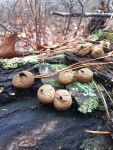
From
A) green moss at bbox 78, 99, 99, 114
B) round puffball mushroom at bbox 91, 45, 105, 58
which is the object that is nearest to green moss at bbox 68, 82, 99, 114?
green moss at bbox 78, 99, 99, 114

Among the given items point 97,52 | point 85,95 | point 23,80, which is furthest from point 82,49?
point 23,80

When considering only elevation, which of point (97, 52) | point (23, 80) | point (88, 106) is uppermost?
point (97, 52)

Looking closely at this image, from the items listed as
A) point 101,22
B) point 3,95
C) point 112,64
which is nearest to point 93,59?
point 112,64

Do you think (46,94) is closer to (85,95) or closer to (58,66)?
(85,95)

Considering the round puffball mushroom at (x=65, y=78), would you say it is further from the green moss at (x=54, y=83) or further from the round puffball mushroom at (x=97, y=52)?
the round puffball mushroom at (x=97, y=52)

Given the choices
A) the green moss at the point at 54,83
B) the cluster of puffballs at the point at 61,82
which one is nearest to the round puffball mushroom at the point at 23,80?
the cluster of puffballs at the point at 61,82

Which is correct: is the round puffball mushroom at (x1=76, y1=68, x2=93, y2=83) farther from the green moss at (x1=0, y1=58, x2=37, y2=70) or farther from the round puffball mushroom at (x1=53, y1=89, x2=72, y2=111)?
the green moss at (x1=0, y1=58, x2=37, y2=70)

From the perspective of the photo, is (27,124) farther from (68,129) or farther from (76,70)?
(76,70)
